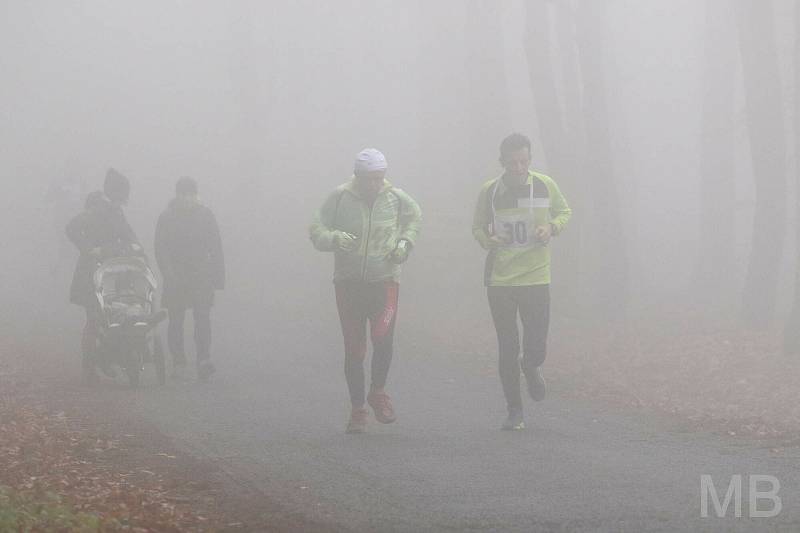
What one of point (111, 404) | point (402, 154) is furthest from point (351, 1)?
point (111, 404)

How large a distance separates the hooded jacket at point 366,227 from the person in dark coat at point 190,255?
453 centimetres

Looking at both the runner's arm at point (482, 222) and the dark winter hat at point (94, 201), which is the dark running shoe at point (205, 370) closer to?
the dark winter hat at point (94, 201)

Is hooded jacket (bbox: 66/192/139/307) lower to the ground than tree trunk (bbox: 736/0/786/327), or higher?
lower

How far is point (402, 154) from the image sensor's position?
54.2 m

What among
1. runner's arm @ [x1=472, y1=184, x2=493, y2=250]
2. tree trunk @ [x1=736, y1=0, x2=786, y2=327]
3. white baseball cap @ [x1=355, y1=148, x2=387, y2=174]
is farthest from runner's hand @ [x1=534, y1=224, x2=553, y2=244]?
tree trunk @ [x1=736, y1=0, x2=786, y2=327]

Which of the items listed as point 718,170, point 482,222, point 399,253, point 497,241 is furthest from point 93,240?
point 718,170

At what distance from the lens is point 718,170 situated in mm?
23766

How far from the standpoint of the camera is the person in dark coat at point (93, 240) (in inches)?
582

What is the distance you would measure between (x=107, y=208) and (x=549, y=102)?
7785 mm

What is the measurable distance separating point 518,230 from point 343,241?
1365mm

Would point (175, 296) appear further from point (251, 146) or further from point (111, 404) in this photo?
point (251, 146)

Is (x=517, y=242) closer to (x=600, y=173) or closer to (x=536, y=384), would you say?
(x=536, y=384)

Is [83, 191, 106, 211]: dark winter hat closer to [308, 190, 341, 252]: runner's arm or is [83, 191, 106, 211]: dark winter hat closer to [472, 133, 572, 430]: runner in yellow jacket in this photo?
[308, 190, 341, 252]: runner's arm

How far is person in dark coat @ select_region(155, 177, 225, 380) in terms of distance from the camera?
1527 centimetres
